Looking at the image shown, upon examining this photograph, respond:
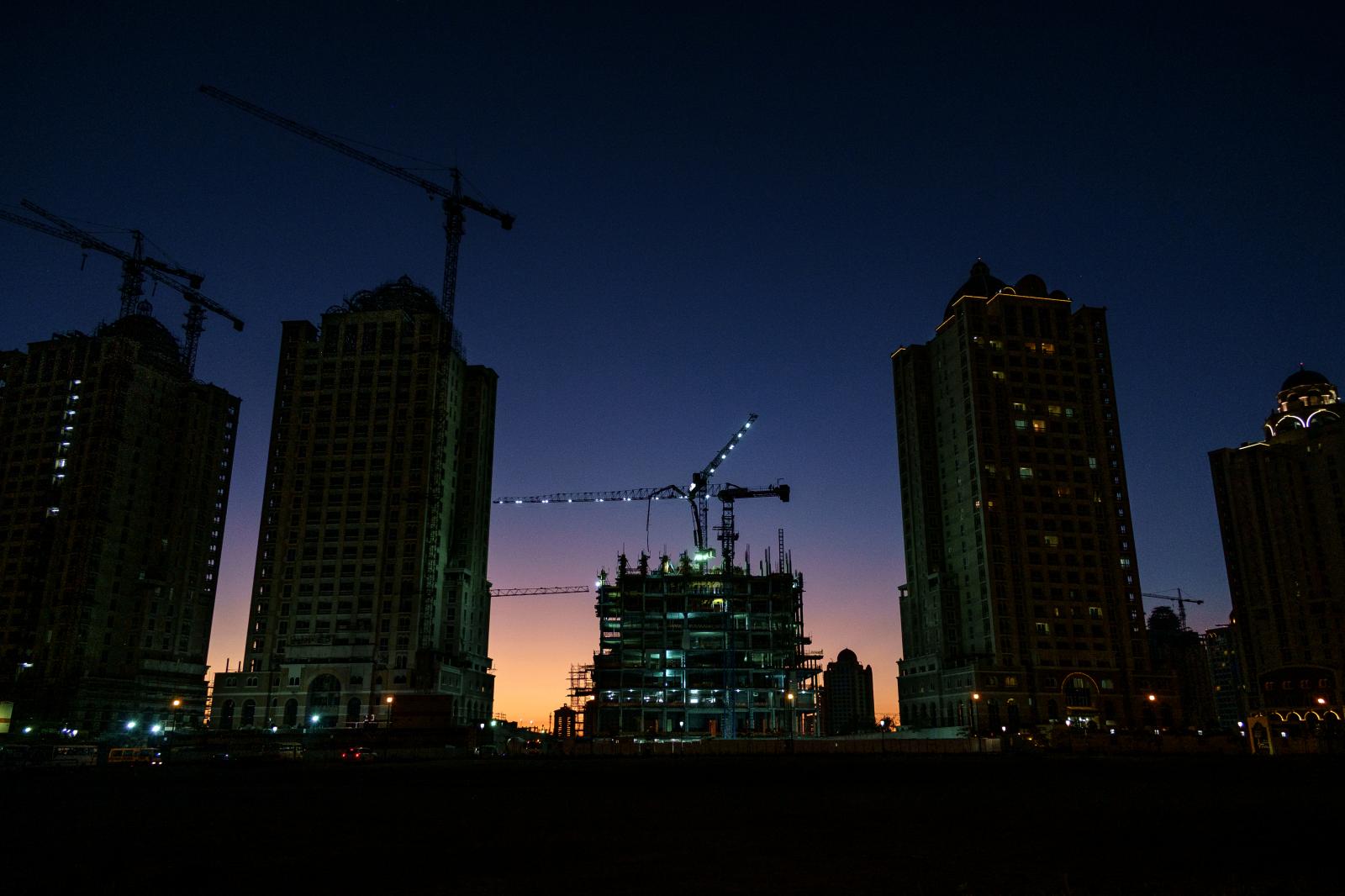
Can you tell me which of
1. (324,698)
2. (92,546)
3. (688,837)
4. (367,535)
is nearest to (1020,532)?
(367,535)

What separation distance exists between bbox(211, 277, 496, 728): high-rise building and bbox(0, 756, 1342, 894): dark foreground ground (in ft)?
379

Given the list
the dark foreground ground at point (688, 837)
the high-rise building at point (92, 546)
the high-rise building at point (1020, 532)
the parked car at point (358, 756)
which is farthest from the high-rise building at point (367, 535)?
the dark foreground ground at point (688, 837)

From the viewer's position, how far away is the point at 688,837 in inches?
1111

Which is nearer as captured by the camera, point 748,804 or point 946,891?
point 946,891

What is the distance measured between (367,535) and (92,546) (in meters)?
50.0

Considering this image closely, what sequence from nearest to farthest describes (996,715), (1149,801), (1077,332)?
(1149,801)
(996,715)
(1077,332)

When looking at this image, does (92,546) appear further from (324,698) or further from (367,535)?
(324,698)

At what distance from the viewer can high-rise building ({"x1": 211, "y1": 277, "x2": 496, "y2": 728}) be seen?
540 ft

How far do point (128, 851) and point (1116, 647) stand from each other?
172751 millimetres

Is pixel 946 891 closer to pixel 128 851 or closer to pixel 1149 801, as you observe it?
pixel 128 851

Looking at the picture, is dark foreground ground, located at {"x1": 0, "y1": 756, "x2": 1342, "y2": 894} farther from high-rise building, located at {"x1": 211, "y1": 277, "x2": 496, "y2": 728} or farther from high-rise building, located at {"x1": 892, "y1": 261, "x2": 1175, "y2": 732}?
high-rise building, located at {"x1": 892, "y1": 261, "x2": 1175, "y2": 732}

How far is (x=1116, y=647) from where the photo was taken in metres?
169

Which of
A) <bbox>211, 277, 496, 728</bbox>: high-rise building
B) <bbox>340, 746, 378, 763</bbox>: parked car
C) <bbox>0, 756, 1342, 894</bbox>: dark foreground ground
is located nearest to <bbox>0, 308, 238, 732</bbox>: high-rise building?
<bbox>211, 277, 496, 728</bbox>: high-rise building

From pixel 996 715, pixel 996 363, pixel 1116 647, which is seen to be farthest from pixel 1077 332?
pixel 996 715
